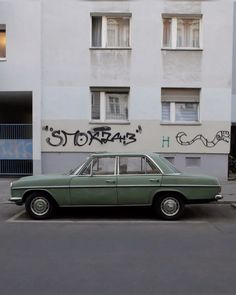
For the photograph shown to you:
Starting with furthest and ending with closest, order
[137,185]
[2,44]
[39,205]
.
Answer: [2,44]
[39,205]
[137,185]

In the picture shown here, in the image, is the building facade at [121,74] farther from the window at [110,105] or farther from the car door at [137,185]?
the car door at [137,185]

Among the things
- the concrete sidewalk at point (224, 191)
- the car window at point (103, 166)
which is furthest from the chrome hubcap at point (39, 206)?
the concrete sidewalk at point (224, 191)

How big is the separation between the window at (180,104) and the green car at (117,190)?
7.23 m

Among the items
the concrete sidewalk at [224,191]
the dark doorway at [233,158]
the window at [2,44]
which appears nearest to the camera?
the concrete sidewalk at [224,191]

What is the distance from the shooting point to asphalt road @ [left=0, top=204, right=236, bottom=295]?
15.1ft

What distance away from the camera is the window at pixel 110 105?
626 inches

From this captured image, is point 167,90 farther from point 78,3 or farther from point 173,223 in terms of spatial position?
point 173,223

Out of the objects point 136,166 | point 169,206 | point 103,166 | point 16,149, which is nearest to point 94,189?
point 103,166

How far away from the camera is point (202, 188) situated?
872cm

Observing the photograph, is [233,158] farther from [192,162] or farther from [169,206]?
[169,206]

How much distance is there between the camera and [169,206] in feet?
28.9

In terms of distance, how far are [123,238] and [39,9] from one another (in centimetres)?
1139

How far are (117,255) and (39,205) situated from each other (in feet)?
11.5

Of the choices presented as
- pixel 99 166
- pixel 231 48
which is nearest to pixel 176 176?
pixel 99 166
